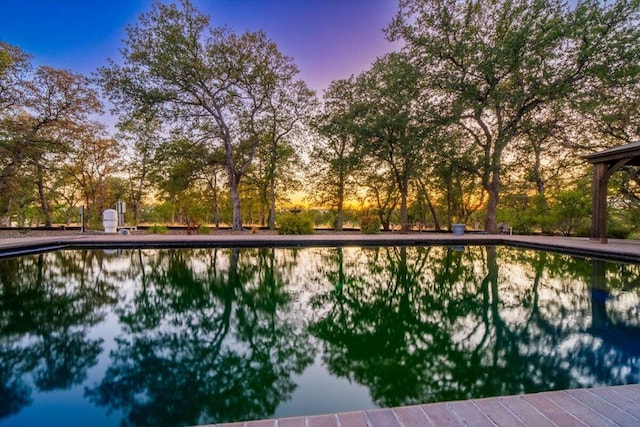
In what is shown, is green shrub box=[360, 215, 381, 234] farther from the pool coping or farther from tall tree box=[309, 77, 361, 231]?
tall tree box=[309, 77, 361, 231]

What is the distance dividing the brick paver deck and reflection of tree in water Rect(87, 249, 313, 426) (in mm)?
762

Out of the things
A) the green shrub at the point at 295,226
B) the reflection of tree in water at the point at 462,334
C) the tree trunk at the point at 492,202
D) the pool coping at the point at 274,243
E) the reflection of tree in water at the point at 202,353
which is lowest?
the reflection of tree in water at the point at 202,353

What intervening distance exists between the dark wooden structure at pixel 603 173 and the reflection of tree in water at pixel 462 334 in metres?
3.58

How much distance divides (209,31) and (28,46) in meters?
7.05

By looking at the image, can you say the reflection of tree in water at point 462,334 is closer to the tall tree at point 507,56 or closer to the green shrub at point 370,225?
the green shrub at point 370,225

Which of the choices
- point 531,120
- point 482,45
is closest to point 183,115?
point 482,45

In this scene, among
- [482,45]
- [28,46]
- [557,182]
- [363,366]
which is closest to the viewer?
[363,366]

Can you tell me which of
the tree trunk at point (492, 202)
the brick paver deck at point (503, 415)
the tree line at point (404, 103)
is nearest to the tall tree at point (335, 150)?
the tree line at point (404, 103)

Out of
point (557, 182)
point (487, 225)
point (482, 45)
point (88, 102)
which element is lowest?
point (487, 225)

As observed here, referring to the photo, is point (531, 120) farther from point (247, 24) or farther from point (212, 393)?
point (212, 393)

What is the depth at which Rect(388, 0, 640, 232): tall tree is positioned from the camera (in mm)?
10336

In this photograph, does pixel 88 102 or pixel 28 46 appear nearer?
pixel 28 46

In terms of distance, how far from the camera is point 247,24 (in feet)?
42.2

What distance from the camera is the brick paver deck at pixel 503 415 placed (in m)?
1.54
